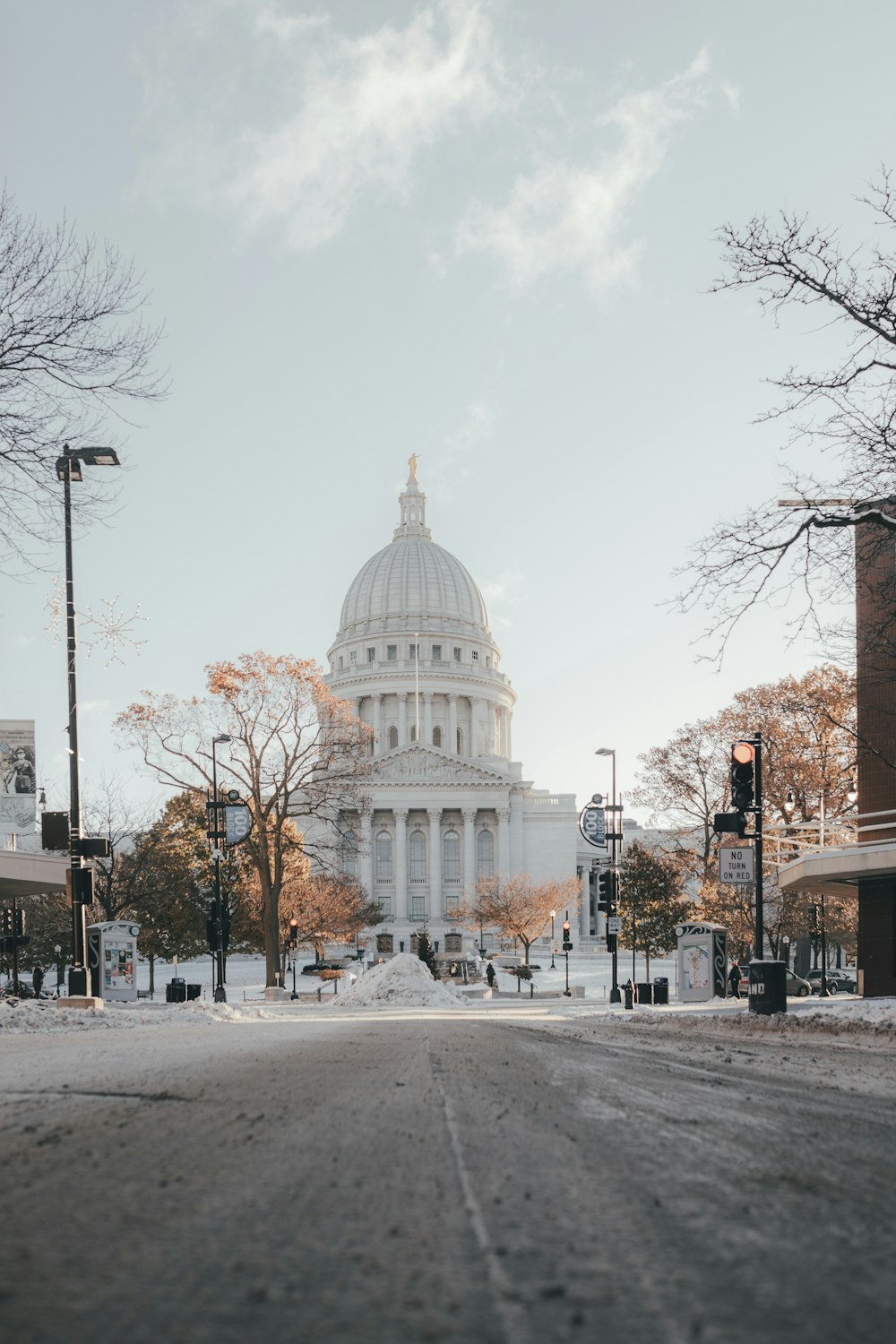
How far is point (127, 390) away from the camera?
55.4ft

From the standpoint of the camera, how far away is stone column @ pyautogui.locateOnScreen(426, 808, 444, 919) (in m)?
120

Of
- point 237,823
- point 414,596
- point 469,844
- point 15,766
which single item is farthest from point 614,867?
point 414,596

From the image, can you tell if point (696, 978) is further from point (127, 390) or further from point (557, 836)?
point (557, 836)

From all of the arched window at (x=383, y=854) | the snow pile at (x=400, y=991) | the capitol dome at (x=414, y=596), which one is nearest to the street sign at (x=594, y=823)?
the snow pile at (x=400, y=991)

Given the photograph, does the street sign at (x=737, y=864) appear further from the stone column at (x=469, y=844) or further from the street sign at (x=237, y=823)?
the stone column at (x=469, y=844)

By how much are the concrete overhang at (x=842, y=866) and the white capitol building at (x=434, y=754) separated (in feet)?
228

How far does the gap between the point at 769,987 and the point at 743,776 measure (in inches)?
190

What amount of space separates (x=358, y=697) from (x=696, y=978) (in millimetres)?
100138

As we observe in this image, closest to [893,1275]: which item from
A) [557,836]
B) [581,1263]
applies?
[581,1263]

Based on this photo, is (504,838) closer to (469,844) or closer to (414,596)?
(469,844)

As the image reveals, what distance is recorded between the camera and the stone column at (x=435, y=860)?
119500 mm

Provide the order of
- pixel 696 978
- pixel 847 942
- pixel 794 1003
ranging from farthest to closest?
pixel 847 942 < pixel 696 978 < pixel 794 1003

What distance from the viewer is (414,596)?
467 feet

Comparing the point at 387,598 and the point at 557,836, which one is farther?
the point at 387,598
